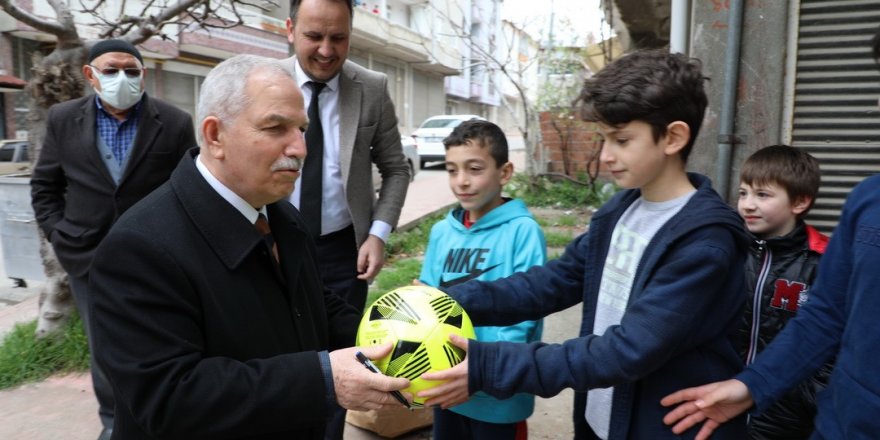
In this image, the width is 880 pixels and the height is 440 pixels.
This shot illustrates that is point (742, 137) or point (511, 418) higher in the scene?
point (742, 137)

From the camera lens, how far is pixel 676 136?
5.89 feet

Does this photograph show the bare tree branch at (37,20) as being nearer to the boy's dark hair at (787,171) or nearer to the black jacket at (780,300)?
the boy's dark hair at (787,171)

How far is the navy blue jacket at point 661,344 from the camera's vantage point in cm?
162

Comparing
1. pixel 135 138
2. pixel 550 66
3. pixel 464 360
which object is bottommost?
pixel 464 360

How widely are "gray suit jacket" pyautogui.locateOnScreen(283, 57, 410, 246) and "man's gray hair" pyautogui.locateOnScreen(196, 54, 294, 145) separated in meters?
1.24

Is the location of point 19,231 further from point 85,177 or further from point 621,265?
point 621,265

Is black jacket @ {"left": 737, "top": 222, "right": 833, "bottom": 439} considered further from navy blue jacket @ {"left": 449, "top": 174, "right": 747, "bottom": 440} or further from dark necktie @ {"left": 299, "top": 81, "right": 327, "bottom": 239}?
dark necktie @ {"left": 299, "top": 81, "right": 327, "bottom": 239}

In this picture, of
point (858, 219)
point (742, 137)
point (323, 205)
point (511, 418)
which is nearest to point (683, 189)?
point (858, 219)

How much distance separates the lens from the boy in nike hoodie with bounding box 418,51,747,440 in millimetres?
1632

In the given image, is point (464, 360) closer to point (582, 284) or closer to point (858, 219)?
point (582, 284)

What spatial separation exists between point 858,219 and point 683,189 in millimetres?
453

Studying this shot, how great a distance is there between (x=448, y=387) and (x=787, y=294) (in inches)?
59.9

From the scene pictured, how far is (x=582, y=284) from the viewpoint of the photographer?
2.22 metres

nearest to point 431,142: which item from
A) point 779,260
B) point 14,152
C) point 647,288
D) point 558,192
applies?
point 558,192
